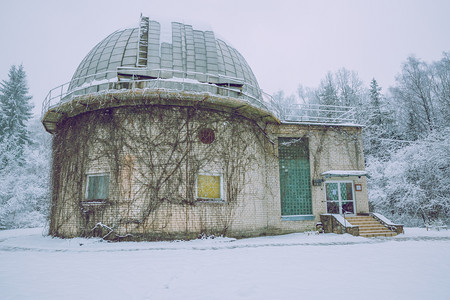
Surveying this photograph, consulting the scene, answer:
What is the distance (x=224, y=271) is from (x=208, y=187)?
5510 mm

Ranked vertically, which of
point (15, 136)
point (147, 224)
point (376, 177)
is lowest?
point (147, 224)

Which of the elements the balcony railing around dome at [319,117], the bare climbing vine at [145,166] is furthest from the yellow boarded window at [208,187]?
the balcony railing around dome at [319,117]

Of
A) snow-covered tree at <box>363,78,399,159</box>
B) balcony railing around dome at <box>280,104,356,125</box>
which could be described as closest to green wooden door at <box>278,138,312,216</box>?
balcony railing around dome at <box>280,104,356,125</box>

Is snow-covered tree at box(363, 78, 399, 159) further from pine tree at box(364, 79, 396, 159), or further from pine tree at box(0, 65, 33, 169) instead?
pine tree at box(0, 65, 33, 169)

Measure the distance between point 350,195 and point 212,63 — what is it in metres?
9.03

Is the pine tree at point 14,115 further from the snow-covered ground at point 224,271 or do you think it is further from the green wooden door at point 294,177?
the green wooden door at point 294,177

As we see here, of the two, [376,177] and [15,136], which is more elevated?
[15,136]

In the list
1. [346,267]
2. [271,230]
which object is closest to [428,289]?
[346,267]

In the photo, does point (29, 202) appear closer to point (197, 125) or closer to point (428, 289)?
point (197, 125)

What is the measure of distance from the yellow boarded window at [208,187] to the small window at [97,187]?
343 centimetres

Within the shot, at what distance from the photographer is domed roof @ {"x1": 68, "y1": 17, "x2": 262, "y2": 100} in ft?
39.0

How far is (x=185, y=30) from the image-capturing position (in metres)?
14.5

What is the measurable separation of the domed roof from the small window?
3.52 m

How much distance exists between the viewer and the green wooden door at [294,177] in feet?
44.9
